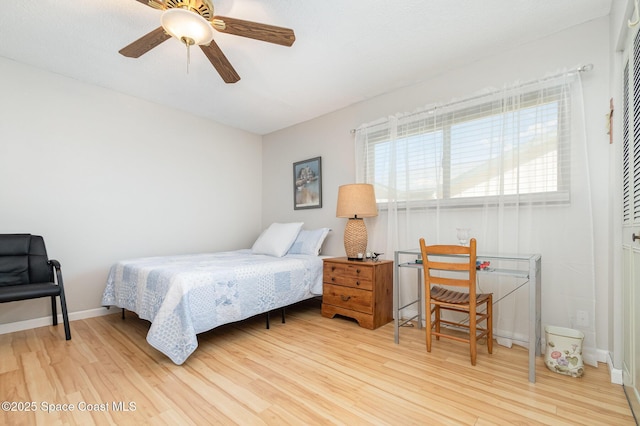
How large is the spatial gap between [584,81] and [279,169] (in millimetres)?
3475

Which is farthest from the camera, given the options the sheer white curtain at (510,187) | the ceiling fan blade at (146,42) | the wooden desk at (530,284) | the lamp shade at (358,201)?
the lamp shade at (358,201)

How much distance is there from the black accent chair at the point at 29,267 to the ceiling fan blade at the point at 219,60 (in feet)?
7.00

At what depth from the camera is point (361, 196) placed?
117 inches

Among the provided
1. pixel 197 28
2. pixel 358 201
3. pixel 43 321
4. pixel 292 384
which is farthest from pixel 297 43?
pixel 43 321

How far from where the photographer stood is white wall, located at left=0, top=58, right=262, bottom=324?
2.72 metres

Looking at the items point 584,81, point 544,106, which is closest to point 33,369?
point 544,106

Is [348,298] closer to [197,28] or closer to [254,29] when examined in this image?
[254,29]

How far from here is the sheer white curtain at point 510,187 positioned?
216 centimetres

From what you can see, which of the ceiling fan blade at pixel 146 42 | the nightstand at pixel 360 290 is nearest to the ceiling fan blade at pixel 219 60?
the ceiling fan blade at pixel 146 42

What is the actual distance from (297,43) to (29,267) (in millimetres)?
2998

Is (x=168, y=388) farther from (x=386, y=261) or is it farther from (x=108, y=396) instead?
(x=386, y=261)

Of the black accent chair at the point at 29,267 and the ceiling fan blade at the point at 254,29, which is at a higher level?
the ceiling fan blade at the point at 254,29

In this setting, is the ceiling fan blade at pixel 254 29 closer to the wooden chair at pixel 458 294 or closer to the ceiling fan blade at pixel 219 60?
the ceiling fan blade at pixel 219 60

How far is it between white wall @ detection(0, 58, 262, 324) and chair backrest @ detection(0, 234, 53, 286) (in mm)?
209
